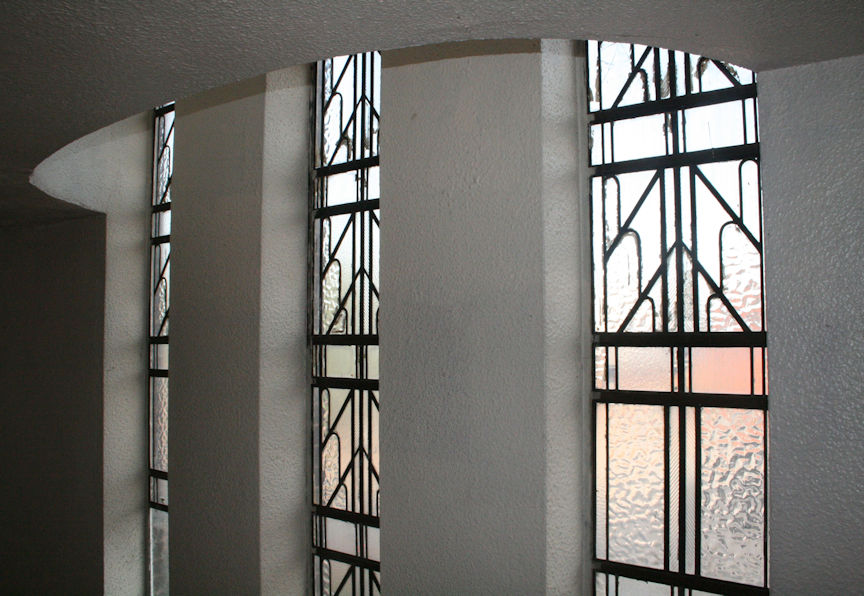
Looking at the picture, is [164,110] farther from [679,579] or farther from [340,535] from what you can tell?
[679,579]

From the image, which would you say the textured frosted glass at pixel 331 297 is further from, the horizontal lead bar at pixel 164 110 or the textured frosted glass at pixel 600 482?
the horizontal lead bar at pixel 164 110

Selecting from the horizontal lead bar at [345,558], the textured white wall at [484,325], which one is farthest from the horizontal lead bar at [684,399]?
the horizontal lead bar at [345,558]

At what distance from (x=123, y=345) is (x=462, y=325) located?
99.1 inches

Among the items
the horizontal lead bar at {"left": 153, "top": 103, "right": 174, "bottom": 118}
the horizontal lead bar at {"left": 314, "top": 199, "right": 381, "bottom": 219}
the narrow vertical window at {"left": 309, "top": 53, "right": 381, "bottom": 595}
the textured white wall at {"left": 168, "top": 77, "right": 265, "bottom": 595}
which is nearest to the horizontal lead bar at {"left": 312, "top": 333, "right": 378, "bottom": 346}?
the narrow vertical window at {"left": 309, "top": 53, "right": 381, "bottom": 595}

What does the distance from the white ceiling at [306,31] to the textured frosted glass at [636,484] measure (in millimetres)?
1214

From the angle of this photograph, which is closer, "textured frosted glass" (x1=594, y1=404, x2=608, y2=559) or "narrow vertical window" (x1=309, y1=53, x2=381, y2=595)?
"textured frosted glass" (x1=594, y1=404, x2=608, y2=559)

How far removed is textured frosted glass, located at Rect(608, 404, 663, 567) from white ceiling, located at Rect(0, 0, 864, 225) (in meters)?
1.21

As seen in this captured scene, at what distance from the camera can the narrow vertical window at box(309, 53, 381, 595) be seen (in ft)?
9.04

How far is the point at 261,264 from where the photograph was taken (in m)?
2.82

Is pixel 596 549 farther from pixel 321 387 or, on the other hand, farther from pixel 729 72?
pixel 729 72

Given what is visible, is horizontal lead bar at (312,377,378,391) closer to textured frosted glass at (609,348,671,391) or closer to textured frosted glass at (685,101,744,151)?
textured frosted glass at (609,348,671,391)

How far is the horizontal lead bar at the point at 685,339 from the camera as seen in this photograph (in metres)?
1.90

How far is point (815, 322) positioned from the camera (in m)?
1.40

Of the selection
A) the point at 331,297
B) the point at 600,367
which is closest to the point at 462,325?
the point at 600,367
